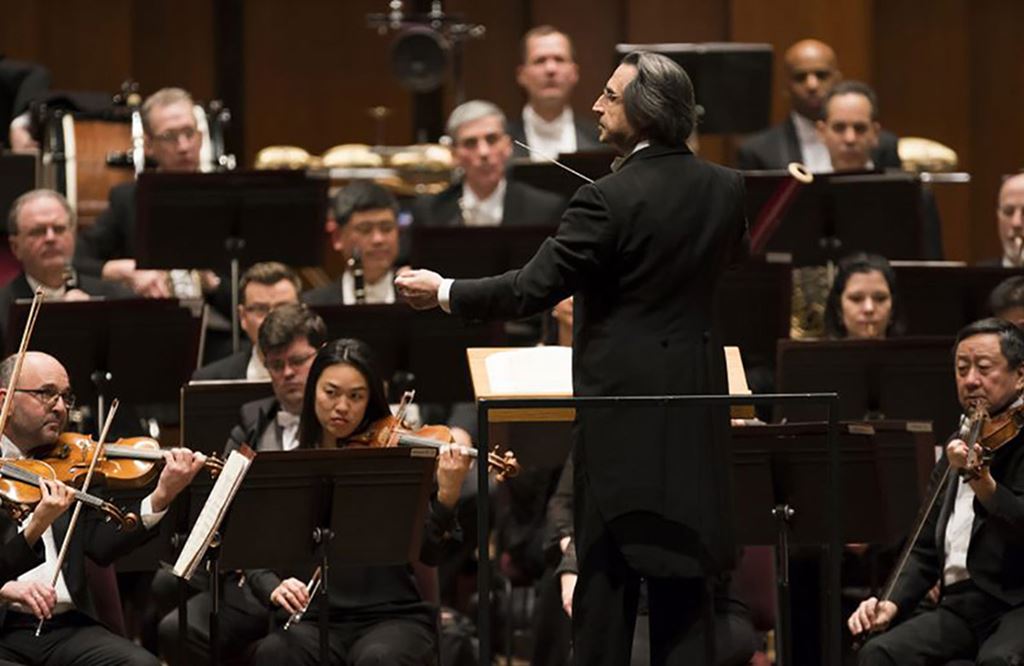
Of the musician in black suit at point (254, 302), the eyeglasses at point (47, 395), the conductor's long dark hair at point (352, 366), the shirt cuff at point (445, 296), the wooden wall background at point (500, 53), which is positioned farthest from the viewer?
the wooden wall background at point (500, 53)

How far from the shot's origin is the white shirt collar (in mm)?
6977

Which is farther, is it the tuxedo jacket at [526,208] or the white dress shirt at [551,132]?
the white dress shirt at [551,132]

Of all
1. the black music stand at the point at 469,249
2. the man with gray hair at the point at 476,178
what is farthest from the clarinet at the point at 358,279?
the man with gray hair at the point at 476,178

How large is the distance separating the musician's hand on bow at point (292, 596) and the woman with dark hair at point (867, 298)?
1904 mm

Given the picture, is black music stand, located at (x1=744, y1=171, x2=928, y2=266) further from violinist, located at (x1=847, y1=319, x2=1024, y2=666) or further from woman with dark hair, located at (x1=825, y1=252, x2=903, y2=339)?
violinist, located at (x1=847, y1=319, x2=1024, y2=666)

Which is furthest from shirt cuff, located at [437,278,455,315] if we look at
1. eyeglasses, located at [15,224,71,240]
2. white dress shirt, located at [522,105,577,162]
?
white dress shirt, located at [522,105,577,162]

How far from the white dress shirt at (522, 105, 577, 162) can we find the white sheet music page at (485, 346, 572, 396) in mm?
2872

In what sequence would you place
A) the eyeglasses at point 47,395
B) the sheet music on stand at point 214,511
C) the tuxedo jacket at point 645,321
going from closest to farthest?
the tuxedo jacket at point 645,321 → the sheet music on stand at point 214,511 → the eyeglasses at point 47,395

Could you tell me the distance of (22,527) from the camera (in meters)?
4.57

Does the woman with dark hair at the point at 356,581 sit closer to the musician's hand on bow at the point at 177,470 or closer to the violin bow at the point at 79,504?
the musician's hand on bow at the point at 177,470

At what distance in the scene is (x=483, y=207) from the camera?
23.0 feet

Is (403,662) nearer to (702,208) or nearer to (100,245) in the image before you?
(702,208)

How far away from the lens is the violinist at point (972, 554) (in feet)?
15.4

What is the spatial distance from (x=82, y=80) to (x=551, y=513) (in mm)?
5420
